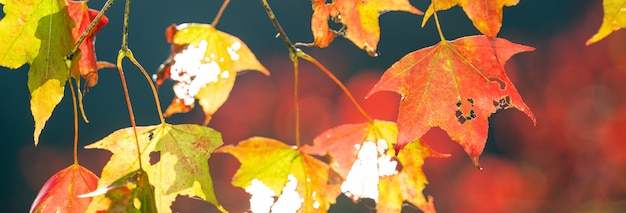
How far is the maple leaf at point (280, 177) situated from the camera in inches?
36.2

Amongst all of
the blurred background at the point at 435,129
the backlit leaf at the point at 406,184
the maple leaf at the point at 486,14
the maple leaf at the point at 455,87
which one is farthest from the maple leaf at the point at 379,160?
the blurred background at the point at 435,129

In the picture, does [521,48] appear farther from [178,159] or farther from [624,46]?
[624,46]

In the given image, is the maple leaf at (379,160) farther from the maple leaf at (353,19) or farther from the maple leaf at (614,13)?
the maple leaf at (614,13)

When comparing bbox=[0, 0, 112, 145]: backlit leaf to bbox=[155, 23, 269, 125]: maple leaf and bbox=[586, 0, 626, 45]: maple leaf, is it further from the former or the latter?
bbox=[586, 0, 626, 45]: maple leaf

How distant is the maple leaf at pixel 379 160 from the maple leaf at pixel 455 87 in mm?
144

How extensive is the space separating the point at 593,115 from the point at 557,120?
643 mm

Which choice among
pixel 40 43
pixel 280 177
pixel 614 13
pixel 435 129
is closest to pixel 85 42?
pixel 40 43

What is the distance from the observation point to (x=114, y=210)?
27.5 inches

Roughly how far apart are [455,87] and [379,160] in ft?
0.61

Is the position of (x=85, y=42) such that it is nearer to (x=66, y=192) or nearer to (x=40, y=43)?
(x=40, y=43)

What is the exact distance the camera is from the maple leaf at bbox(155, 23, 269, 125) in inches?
37.2

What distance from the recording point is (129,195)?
704 mm

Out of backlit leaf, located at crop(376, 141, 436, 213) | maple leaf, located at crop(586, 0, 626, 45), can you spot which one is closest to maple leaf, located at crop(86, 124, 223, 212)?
backlit leaf, located at crop(376, 141, 436, 213)

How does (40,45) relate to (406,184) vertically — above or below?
above
